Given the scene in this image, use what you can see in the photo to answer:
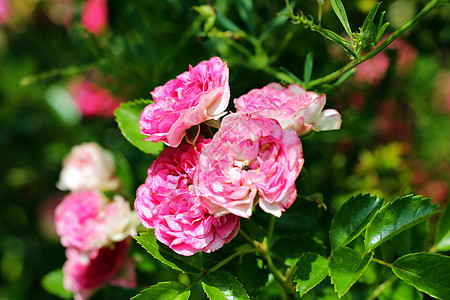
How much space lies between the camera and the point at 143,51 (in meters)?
1.00

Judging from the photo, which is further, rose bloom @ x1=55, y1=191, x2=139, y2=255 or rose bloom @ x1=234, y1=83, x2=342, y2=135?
rose bloom @ x1=55, y1=191, x2=139, y2=255

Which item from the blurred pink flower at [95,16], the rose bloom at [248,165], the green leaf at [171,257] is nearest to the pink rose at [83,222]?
the green leaf at [171,257]

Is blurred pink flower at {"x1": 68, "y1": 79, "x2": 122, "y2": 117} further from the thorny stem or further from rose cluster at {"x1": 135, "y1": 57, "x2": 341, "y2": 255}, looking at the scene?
the thorny stem

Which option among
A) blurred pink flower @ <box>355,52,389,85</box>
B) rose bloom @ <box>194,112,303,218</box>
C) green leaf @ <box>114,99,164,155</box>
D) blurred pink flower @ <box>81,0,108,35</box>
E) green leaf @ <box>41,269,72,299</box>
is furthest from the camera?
blurred pink flower @ <box>81,0,108,35</box>

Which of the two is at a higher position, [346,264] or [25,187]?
[346,264]

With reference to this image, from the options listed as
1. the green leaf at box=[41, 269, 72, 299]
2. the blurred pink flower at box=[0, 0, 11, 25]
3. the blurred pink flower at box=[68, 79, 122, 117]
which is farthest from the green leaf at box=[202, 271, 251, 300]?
the blurred pink flower at box=[0, 0, 11, 25]

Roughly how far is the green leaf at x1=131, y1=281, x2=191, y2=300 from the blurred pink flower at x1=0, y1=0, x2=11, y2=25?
4.77 feet

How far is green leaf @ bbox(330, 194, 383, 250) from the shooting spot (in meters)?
0.58

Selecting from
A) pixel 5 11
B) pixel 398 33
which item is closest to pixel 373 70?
pixel 398 33

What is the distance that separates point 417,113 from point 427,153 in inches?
4.8

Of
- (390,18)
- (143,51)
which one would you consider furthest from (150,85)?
(390,18)

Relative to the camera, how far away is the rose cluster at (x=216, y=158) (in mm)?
517

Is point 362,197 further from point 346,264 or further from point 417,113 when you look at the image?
point 417,113

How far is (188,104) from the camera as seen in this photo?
0.55m
